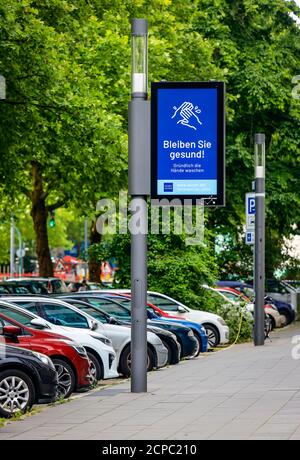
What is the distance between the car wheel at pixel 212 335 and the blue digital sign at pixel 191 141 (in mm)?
12949

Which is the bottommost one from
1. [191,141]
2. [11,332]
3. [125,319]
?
[125,319]

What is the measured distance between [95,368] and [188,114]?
469cm

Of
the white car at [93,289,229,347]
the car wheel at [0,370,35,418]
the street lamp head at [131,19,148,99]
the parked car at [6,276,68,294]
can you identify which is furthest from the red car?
the parked car at [6,276,68,294]

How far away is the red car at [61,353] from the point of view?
1833 centimetres

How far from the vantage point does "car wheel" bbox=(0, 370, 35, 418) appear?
15.9 m

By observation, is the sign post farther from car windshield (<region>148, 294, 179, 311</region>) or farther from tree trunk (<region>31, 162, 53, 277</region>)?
tree trunk (<region>31, 162, 53, 277</region>)

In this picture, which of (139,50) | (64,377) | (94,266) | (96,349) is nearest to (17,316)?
(64,377)

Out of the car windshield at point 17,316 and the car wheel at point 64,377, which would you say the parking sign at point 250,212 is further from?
the car wheel at point 64,377

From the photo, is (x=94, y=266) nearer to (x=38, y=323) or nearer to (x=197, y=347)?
(x=197, y=347)

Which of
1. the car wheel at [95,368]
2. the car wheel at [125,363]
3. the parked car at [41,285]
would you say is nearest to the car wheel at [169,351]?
the car wheel at [125,363]

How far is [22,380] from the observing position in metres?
16.2

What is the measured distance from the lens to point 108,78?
36.5 metres

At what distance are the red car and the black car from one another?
151cm
